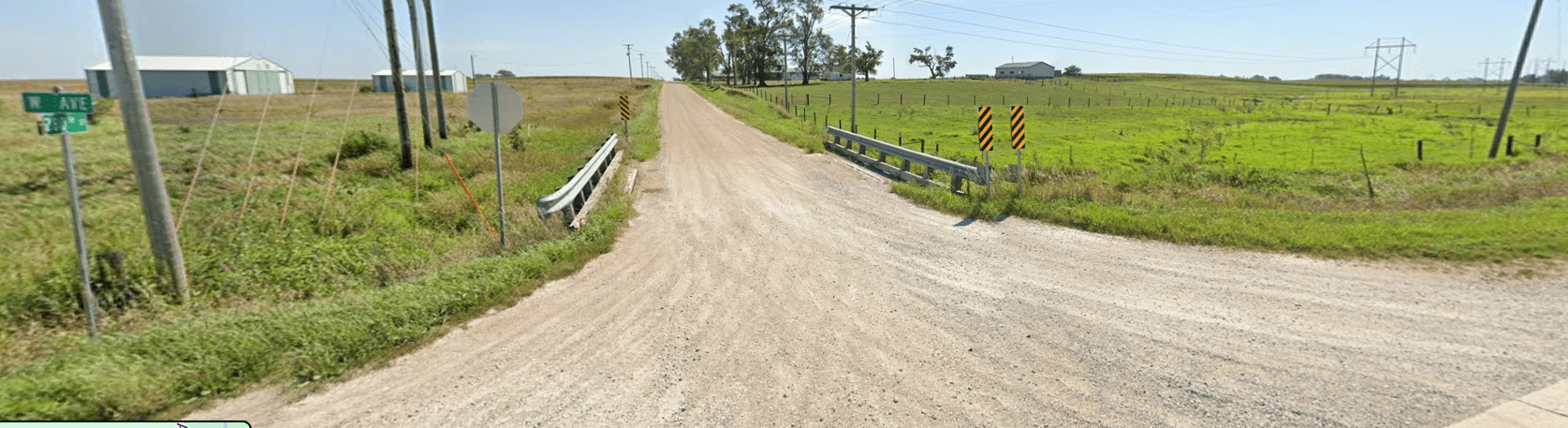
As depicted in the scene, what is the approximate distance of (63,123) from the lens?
225 inches

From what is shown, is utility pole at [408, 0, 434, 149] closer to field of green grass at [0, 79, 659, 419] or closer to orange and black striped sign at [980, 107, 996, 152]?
field of green grass at [0, 79, 659, 419]

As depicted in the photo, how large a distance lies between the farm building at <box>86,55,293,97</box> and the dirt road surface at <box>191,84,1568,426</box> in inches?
2420

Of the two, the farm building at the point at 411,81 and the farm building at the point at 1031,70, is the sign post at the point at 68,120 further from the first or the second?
the farm building at the point at 1031,70

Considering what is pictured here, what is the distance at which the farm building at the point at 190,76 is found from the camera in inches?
2078

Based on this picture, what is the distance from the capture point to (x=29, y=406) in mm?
4453

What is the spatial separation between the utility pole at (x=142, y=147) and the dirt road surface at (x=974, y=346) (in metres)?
3.45

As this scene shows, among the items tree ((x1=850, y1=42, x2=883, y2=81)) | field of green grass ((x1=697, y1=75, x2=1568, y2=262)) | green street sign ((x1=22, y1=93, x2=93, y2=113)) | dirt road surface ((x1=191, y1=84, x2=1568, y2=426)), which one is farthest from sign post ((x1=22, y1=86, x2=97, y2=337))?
tree ((x1=850, y1=42, x2=883, y2=81))

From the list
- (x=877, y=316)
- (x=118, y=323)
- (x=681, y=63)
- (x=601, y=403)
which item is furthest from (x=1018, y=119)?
(x=681, y=63)

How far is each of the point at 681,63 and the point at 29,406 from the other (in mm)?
163135

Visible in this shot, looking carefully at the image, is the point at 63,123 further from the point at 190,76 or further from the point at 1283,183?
the point at 190,76

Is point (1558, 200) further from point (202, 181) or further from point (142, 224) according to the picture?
point (202, 181)

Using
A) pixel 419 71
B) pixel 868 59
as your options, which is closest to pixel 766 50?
pixel 868 59

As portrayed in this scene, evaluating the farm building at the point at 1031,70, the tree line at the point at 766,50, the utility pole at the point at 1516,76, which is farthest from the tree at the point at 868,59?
the utility pole at the point at 1516,76

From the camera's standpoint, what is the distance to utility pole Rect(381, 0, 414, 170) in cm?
1773
